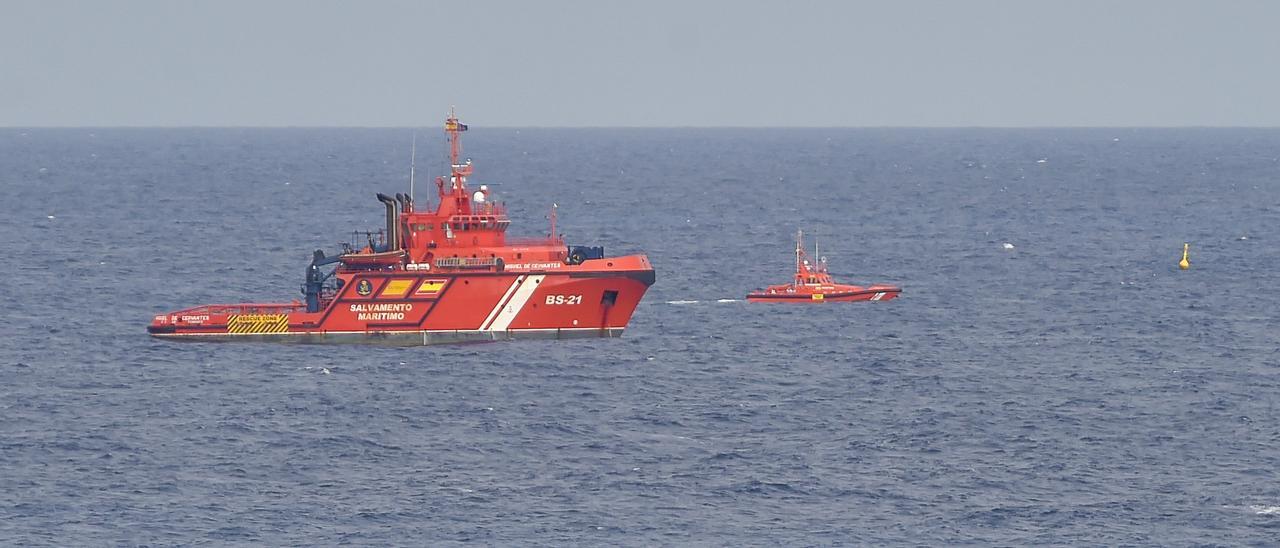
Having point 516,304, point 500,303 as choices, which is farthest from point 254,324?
point 516,304

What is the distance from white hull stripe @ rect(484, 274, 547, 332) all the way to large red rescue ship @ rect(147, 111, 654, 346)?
4 cm

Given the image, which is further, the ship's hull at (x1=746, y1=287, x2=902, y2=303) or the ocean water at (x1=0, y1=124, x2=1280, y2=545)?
the ship's hull at (x1=746, y1=287, x2=902, y2=303)

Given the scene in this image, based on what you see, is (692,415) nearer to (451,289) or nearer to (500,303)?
(500,303)

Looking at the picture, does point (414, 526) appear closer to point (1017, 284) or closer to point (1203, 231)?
point (1017, 284)

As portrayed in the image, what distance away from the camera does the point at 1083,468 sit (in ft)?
188

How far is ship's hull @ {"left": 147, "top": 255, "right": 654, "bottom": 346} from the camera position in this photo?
76188mm

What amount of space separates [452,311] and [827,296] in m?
23.1

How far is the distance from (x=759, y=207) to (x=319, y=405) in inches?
3806

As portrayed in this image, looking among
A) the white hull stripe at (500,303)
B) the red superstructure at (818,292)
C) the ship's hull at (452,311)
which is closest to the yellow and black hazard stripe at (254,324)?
the ship's hull at (452,311)

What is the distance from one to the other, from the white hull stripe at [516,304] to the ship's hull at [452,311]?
4cm

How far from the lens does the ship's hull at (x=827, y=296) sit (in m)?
93.4

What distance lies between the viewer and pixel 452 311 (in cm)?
7669

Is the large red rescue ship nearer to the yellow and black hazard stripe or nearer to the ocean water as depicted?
the yellow and black hazard stripe

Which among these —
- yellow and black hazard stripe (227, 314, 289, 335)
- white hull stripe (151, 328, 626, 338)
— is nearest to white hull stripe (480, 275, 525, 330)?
white hull stripe (151, 328, 626, 338)
